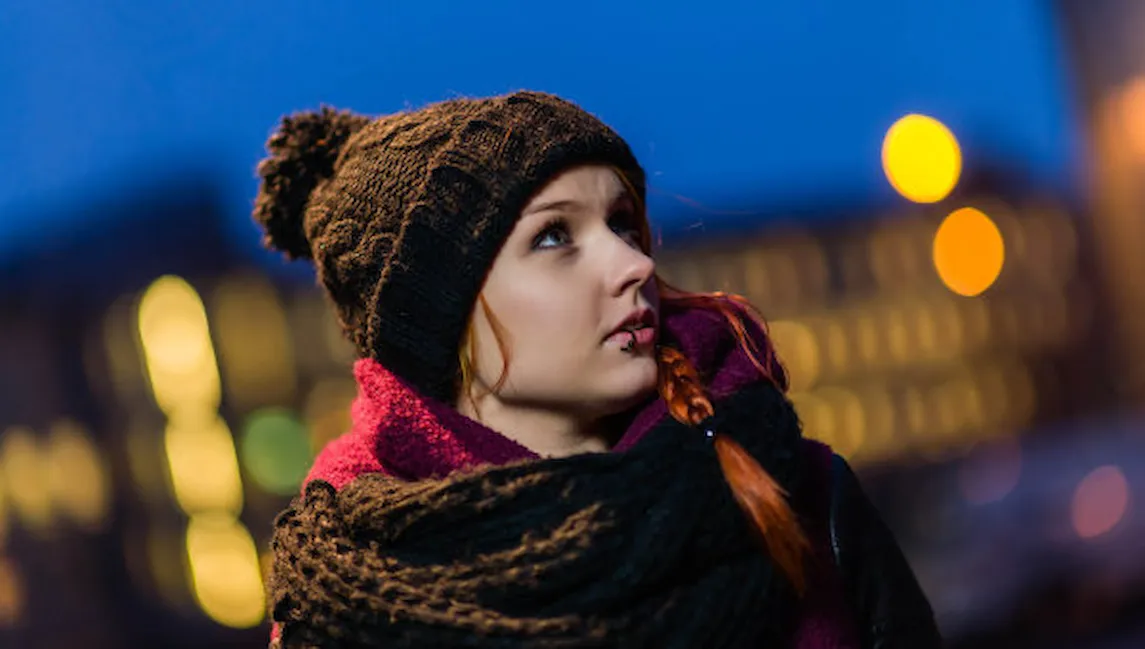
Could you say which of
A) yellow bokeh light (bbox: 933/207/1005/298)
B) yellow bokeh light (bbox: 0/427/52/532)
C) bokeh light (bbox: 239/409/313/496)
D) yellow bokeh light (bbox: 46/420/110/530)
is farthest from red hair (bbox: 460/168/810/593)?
yellow bokeh light (bbox: 933/207/1005/298)

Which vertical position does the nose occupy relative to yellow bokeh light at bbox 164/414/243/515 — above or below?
above

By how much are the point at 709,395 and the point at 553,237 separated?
1.11 feet

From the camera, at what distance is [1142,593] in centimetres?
1139

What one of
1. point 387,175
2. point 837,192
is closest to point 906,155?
point 387,175

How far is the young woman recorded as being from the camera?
1.52m

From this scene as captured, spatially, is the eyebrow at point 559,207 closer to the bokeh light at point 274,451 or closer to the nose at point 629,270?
the nose at point 629,270

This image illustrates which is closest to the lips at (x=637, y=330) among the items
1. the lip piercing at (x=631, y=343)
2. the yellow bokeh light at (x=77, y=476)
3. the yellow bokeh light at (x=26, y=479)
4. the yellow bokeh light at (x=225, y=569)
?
the lip piercing at (x=631, y=343)

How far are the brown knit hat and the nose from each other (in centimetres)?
16

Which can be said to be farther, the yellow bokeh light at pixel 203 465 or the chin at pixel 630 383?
the yellow bokeh light at pixel 203 465

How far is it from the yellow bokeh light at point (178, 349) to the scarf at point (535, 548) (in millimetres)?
30448

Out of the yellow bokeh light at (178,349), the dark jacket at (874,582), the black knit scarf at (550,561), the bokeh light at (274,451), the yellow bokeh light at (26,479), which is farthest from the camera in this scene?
the bokeh light at (274,451)

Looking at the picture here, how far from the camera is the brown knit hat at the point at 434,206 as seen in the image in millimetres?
1659

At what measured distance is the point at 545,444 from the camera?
1.77 m

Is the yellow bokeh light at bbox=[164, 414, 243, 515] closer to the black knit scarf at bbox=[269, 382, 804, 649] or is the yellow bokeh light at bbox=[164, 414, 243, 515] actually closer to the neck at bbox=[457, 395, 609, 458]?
the neck at bbox=[457, 395, 609, 458]
